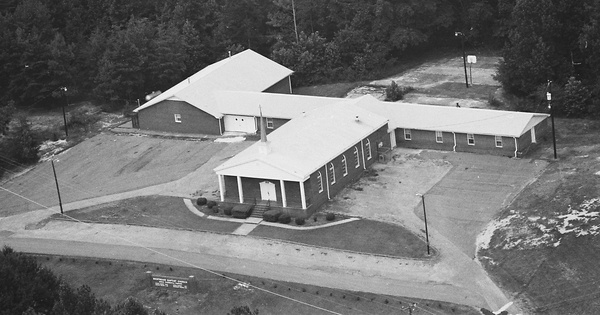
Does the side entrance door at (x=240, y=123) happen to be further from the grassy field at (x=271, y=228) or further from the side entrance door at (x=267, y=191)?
the side entrance door at (x=267, y=191)

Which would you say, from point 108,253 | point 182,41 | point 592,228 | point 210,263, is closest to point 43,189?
point 108,253

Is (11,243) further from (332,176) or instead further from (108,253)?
(332,176)

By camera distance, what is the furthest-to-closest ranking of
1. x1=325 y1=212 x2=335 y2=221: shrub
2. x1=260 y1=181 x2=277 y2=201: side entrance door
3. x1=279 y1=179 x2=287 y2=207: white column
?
x1=260 y1=181 x2=277 y2=201: side entrance door < x1=279 y1=179 x2=287 y2=207: white column < x1=325 y1=212 x2=335 y2=221: shrub

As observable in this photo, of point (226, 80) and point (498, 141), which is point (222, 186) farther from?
point (226, 80)

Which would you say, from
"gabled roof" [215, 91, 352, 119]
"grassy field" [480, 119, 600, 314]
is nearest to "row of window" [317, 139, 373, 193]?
"gabled roof" [215, 91, 352, 119]

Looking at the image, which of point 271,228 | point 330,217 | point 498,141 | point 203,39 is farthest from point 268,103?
point 203,39

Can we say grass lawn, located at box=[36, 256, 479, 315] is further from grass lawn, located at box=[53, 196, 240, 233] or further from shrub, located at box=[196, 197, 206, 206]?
shrub, located at box=[196, 197, 206, 206]
